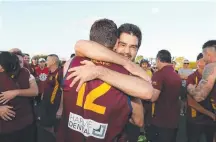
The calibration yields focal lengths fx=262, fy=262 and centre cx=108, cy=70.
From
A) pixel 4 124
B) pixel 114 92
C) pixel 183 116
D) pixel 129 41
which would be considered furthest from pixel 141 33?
pixel 183 116

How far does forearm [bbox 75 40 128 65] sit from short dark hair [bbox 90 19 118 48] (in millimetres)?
66

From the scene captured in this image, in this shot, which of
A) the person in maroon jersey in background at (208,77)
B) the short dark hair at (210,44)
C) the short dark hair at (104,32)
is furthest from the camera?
the short dark hair at (210,44)

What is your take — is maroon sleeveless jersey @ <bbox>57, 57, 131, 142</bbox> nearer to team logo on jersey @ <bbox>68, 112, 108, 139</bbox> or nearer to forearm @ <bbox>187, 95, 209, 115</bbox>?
team logo on jersey @ <bbox>68, 112, 108, 139</bbox>

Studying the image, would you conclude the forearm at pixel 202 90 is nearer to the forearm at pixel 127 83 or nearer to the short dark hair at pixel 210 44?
the short dark hair at pixel 210 44

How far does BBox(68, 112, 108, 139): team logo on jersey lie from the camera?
6.41 feet

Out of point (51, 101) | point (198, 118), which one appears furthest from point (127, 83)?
point (51, 101)

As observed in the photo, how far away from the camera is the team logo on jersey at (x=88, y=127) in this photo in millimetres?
1953

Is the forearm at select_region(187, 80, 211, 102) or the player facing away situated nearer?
the player facing away

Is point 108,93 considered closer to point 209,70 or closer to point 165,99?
point 209,70

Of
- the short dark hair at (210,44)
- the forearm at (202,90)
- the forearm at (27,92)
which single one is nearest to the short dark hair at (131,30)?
the forearm at (202,90)

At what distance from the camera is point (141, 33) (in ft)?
9.82

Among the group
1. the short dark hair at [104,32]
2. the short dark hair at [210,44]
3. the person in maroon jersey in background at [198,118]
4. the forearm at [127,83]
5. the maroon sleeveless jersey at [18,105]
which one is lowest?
the person in maroon jersey in background at [198,118]

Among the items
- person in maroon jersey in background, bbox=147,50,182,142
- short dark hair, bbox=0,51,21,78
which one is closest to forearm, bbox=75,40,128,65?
short dark hair, bbox=0,51,21,78

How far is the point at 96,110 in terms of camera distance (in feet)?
6.35
